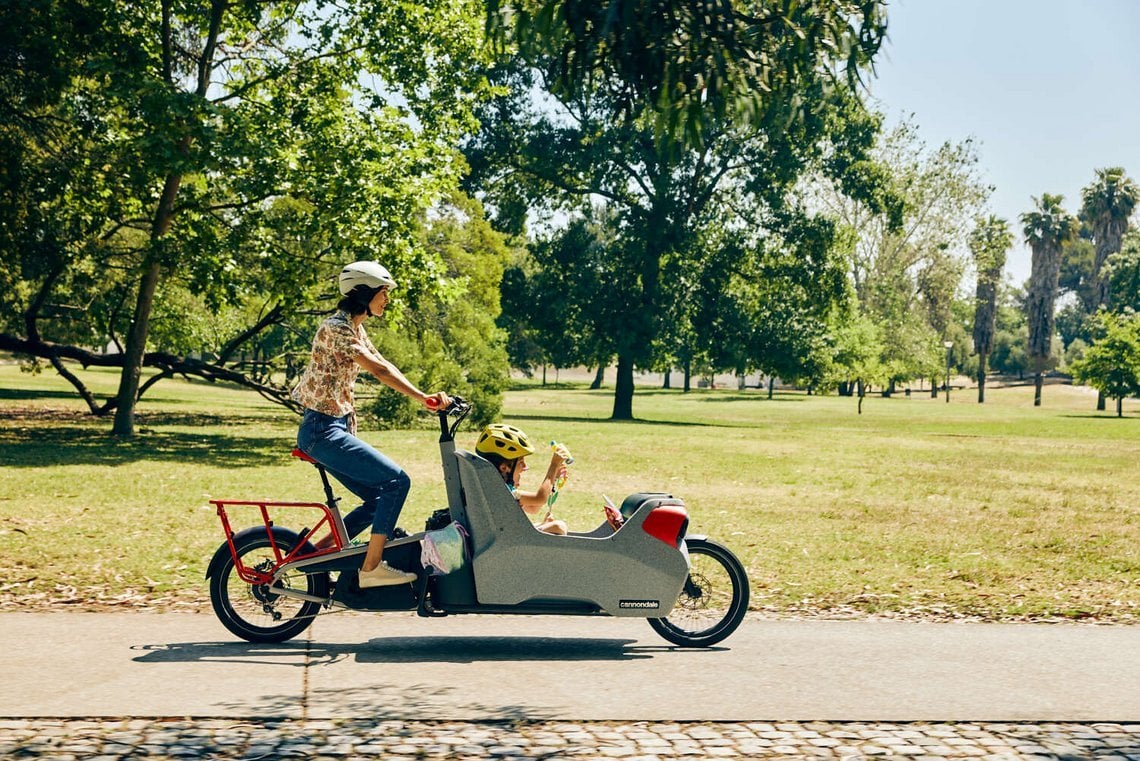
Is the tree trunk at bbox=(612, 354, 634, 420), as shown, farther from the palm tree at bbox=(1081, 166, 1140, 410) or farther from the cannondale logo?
the palm tree at bbox=(1081, 166, 1140, 410)

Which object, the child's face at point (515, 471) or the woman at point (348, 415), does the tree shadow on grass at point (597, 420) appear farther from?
the woman at point (348, 415)

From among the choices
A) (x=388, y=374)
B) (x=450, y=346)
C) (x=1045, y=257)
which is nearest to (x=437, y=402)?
(x=388, y=374)

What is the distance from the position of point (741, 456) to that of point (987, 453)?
7230 millimetres

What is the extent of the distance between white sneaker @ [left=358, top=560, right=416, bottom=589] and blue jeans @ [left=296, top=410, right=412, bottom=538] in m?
0.18

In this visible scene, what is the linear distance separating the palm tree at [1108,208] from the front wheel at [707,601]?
91.6m

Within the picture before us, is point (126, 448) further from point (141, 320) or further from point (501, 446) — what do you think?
point (501, 446)

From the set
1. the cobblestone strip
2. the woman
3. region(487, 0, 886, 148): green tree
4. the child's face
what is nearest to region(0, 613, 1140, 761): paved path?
the cobblestone strip

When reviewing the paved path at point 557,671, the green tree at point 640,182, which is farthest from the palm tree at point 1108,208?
the paved path at point 557,671

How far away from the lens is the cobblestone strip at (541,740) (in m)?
4.58

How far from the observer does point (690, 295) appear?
43719mm

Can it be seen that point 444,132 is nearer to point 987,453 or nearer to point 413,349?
point 413,349

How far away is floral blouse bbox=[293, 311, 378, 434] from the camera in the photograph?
6227mm

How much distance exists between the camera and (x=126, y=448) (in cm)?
2094

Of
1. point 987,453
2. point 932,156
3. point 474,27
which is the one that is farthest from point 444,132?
point 932,156
